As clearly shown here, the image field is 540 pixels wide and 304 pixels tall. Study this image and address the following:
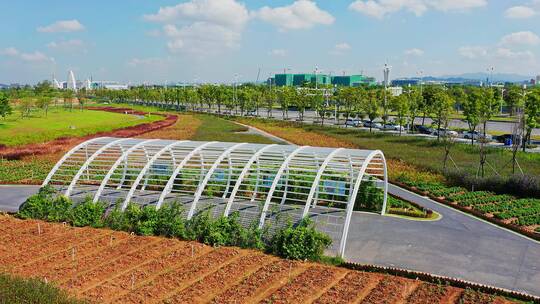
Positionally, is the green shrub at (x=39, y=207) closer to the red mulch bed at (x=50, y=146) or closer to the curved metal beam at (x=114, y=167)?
the curved metal beam at (x=114, y=167)

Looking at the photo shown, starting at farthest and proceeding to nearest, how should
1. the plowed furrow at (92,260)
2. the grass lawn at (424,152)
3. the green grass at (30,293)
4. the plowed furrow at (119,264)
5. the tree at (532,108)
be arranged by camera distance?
1. the tree at (532,108)
2. the grass lawn at (424,152)
3. the plowed furrow at (92,260)
4. the plowed furrow at (119,264)
5. the green grass at (30,293)

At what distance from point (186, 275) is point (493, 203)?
1715 cm

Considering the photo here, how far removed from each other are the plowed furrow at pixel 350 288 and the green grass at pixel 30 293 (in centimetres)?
638

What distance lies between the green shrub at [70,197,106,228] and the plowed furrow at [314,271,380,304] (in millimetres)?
10152

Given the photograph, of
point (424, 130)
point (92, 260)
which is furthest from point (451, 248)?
point (424, 130)

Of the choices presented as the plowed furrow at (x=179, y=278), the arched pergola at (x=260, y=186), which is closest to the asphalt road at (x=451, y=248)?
the arched pergola at (x=260, y=186)

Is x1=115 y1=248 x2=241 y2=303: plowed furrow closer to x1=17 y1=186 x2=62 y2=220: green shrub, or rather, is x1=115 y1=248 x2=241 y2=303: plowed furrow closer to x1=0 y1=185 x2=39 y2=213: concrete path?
x1=17 y1=186 x2=62 y2=220: green shrub

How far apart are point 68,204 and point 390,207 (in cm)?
1469

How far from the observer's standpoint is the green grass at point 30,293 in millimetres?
10652

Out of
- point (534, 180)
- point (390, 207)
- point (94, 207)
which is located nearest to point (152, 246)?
point (94, 207)

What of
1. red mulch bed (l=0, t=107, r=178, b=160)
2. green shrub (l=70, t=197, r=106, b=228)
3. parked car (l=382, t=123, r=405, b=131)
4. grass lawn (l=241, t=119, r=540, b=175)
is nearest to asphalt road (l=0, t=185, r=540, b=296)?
green shrub (l=70, t=197, r=106, b=228)

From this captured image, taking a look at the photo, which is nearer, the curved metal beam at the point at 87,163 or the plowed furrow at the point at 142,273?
the plowed furrow at the point at 142,273

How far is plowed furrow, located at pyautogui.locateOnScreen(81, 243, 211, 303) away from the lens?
12875mm

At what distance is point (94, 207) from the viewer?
19.1 meters
